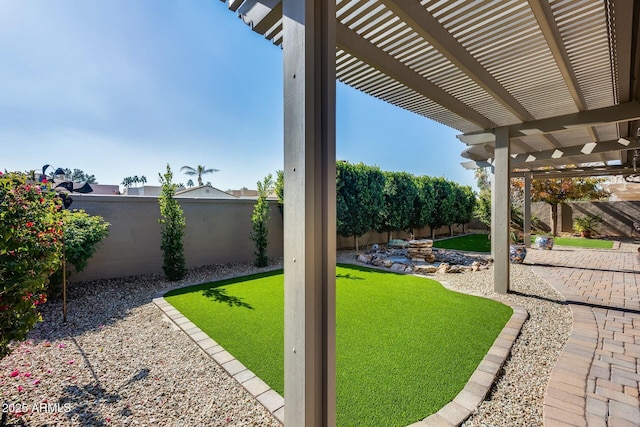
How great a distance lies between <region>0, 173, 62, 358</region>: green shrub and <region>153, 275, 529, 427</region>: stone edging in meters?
1.64

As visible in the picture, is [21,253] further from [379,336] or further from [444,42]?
[444,42]

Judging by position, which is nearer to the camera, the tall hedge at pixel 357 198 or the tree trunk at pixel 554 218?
the tall hedge at pixel 357 198

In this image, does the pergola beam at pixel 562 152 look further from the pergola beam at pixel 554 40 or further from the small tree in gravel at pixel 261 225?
the small tree in gravel at pixel 261 225

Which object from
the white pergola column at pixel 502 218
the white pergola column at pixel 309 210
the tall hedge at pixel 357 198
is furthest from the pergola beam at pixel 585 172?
the white pergola column at pixel 309 210

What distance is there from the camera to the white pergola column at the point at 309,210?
50.5 inches

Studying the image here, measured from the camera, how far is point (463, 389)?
2.38m

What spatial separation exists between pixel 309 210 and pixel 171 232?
20.7 ft

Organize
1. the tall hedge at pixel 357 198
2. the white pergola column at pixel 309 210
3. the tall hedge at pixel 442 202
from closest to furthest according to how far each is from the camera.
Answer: the white pergola column at pixel 309 210 → the tall hedge at pixel 357 198 → the tall hedge at pixel 442 202

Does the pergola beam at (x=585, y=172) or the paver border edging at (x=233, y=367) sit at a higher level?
the pergola beam at (x=585, y=172)

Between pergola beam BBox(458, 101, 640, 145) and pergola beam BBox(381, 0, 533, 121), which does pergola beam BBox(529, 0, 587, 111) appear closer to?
pergola beam BBox(381, 0, 533, 121)

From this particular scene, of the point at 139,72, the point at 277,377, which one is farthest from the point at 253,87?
the point at 277,377

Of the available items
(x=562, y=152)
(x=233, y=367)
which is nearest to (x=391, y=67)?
(x=233, y=367)

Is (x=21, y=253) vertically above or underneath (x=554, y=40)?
underneath

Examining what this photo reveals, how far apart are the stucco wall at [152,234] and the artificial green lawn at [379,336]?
6.18 ft
